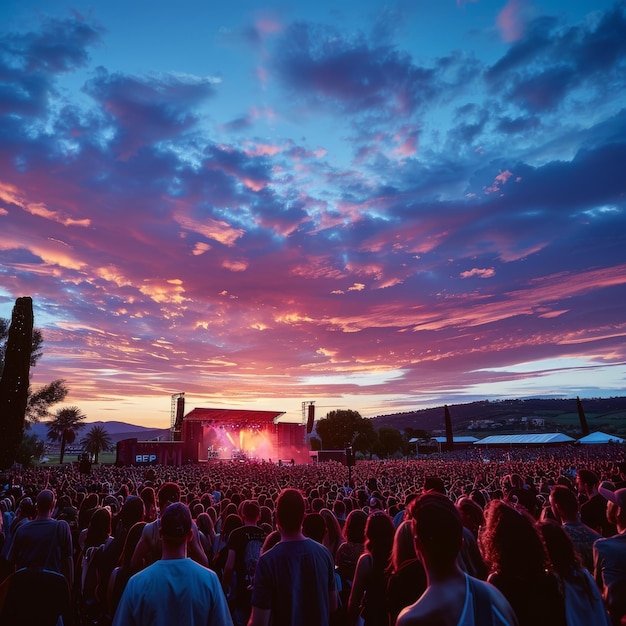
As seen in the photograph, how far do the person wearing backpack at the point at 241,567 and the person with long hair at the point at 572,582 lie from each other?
11.8 feet

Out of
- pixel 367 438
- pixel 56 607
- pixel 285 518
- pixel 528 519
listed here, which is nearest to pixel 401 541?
pixel 285 518

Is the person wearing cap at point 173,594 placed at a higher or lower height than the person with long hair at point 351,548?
higher

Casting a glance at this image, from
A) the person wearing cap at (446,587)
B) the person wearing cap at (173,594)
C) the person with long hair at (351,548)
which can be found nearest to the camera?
the person wearing cap at (446,587)

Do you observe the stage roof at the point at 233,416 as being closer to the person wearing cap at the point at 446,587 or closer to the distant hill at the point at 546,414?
the person wearing cap at the point at 446,587

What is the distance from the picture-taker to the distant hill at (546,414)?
13300 centimetres

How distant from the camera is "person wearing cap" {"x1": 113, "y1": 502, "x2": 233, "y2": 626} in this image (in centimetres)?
249

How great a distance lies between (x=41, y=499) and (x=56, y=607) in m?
1.89

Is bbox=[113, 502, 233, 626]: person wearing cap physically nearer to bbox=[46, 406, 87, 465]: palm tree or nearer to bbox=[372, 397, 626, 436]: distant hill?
bbox=[46, 406, 87, 465]: palm tree

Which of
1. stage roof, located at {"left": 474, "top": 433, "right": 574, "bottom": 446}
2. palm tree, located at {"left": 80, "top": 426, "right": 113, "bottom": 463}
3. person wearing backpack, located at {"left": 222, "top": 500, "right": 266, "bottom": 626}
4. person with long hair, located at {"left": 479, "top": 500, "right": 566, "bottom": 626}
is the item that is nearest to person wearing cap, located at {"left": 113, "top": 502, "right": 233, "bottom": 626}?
person with long hair, located at {"left": 479, "top": 500, "right": 566, "bottom": 626}

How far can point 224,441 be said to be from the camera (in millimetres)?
58344

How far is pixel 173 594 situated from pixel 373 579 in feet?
6.47

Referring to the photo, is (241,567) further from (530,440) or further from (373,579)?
(530,440)

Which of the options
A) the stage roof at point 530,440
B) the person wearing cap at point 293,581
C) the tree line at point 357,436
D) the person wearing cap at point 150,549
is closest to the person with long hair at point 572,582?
the person wearing cap at point 293,581

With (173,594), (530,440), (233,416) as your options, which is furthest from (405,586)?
(530,440)
